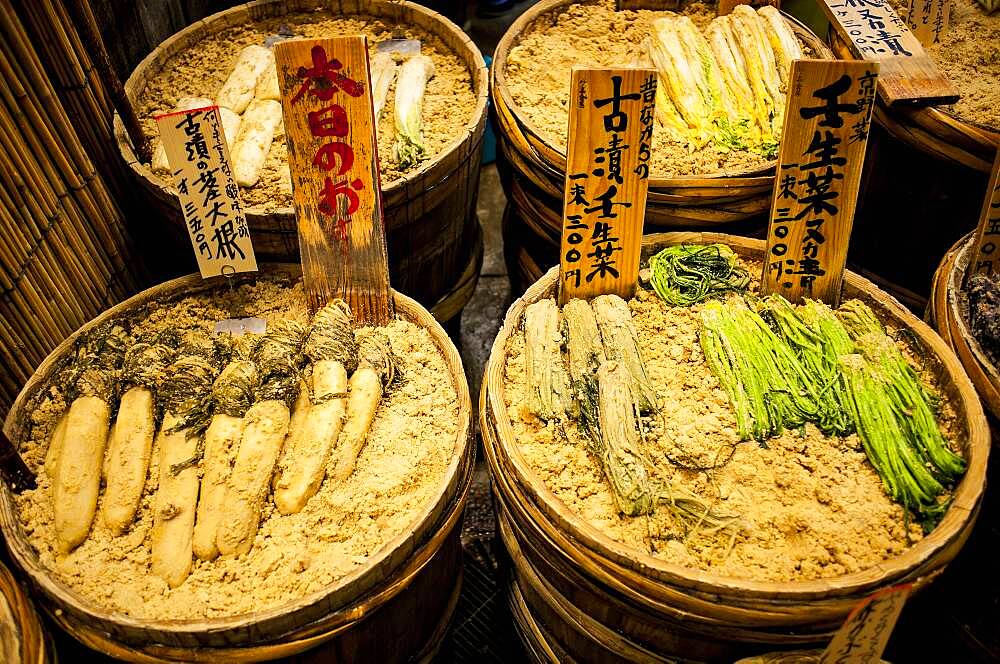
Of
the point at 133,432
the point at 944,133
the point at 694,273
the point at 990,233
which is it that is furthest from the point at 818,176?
the point at 133,432

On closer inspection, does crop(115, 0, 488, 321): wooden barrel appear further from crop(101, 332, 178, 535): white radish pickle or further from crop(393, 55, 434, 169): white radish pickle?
crop(101, 332, 178, 535): white radish pickle

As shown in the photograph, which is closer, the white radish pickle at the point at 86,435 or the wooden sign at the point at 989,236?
the white radish pickle at the point at 86,435

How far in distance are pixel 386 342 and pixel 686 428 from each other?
1304 mm

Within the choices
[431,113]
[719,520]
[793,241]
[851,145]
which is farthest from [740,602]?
[431,113]

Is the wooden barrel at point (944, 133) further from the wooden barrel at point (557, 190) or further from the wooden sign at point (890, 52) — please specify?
the wooden barrel at point (557, 190)

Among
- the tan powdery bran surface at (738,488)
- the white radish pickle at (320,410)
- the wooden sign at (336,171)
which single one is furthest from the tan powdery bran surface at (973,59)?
the white radish pickle at (320,410)

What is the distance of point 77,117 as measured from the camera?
3.46 meters

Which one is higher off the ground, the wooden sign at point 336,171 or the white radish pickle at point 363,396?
the wooden sign at point 336,171

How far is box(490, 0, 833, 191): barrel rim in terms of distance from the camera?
3.34 metres

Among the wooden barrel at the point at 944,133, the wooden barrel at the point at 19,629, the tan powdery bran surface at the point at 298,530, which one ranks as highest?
the wooden barrel at the point at 944,133

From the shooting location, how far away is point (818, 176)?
2951 millimetres

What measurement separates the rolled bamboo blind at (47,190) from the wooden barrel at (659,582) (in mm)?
2071

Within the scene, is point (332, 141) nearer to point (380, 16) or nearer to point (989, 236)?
point (380, 16)

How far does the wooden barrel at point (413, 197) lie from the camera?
11.1 feet
